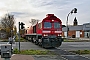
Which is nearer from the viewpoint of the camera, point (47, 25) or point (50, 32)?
point (50, 32)

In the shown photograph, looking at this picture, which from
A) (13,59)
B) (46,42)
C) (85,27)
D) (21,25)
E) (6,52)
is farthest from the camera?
(85,27)

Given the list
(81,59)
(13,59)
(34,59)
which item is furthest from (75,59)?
(13,59)

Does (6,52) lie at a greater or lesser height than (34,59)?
greater

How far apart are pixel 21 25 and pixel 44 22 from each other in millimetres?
6457

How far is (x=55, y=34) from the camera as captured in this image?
84.7ft

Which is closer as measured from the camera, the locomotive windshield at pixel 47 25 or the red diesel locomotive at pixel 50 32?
the red diesel locomotive at pixel 50 32

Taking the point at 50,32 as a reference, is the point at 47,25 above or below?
above

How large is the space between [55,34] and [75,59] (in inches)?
409

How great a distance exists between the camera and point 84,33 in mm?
90938

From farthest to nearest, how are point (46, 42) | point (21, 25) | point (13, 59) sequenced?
point (46, 42)
point (21, 25)
point (13, 59)

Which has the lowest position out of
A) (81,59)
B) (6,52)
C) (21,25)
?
(81,59)

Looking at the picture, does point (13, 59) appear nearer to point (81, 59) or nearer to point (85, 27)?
point (81, 59)

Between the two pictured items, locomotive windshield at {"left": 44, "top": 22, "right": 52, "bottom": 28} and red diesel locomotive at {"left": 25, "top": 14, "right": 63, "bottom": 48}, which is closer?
red diesel locomotive at {"left": 25, "top": 14, "right": 63, "bottom": 48}

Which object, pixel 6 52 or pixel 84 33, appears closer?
pixel 6 52
